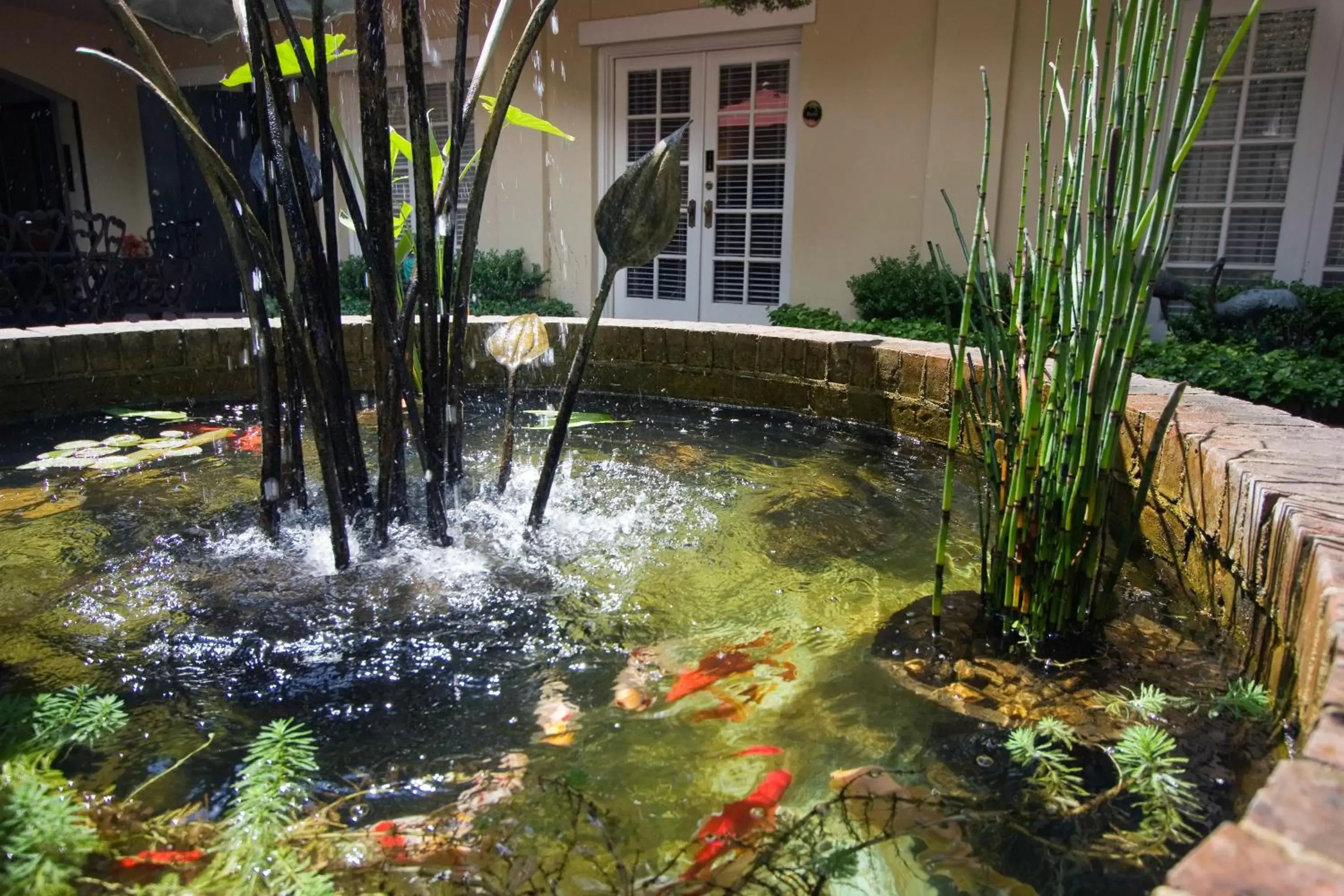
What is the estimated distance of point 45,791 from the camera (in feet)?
3.30

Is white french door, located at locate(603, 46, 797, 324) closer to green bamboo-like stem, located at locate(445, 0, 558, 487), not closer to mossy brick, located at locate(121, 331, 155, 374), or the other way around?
mossy brick, located at locate(121, 331, 155, 374)

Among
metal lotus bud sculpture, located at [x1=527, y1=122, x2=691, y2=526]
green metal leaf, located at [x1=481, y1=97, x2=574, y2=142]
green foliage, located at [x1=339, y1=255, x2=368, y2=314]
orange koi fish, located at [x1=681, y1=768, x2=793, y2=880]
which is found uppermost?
green metal leaf, located at [x1=481, y1=97, x2=574, y2=142]

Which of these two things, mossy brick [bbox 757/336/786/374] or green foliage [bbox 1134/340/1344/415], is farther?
green foliage [bbox 1134/340/1344/415]

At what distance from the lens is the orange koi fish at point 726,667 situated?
138cm

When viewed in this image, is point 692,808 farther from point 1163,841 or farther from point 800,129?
point 800,129

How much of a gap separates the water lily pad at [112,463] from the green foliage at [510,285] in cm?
448

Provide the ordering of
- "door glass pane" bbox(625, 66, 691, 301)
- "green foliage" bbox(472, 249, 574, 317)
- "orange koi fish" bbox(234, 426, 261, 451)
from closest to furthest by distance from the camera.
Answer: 1. "orange koi fish" bbox(234, 426, 261, 451)
2. "door glass pane" bbox(625, 66, 691, 301)
3. "green foliage" bbox(472, 249, 574, 317)

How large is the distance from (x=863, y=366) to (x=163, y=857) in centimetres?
262

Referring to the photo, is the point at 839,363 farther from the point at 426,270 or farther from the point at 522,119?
the point at 426,270

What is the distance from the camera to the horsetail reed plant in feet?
3.95

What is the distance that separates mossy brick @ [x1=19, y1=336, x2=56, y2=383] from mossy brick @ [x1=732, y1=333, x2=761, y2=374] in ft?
8.12

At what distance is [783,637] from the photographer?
1.56 metres

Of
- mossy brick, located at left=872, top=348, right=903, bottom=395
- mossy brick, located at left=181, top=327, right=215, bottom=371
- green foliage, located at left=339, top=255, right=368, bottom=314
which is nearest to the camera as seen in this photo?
mossy brick, located at left=872, top=348, right=903, bottom=395

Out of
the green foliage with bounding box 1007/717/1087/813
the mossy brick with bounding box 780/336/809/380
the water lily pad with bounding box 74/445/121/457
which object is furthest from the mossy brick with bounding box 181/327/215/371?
the green foliage with bounding box 1007/717/1087/813
